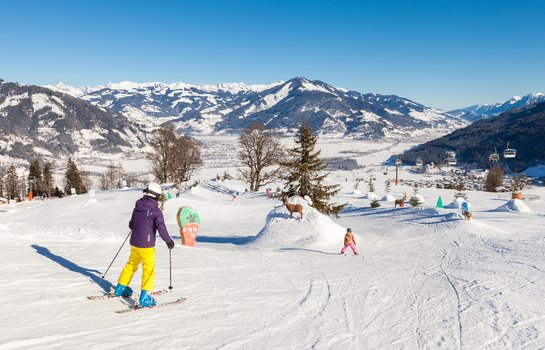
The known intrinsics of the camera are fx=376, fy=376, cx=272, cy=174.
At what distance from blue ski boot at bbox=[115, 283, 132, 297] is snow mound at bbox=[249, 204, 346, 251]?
9682mm

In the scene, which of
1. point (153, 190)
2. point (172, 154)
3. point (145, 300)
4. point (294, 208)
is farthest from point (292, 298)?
point (172, 154)

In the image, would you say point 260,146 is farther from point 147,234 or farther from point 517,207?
point 147,234

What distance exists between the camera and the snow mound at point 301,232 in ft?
53.2

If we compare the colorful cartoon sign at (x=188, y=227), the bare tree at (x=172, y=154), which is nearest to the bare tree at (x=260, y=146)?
the bare tree at (x=172, y=154)

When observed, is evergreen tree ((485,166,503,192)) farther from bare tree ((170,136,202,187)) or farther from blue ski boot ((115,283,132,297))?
blue ski boot ((115,283,132,297))

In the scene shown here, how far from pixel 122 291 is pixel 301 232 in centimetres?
1106

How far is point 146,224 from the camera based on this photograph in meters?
6.42

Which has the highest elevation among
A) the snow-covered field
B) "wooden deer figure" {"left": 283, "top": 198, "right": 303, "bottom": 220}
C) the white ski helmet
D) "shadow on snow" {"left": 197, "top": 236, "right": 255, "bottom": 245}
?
the white ski helmet

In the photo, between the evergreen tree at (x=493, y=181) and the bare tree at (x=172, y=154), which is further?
the evergreen tree at (x=493, y=181)

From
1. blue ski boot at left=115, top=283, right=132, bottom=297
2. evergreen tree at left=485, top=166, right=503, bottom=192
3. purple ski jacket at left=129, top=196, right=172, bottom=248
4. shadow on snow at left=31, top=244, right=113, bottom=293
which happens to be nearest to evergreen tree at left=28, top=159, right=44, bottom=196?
shadow on snow at left=31, top=244, right=113, bottom=293

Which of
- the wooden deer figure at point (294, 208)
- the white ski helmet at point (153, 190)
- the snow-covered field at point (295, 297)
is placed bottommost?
the snow-covered field at point (295, 297)

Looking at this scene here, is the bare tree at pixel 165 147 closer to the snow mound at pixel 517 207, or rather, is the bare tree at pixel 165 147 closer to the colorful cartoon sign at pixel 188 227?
the colorful cartoon sign at pixel 188 227

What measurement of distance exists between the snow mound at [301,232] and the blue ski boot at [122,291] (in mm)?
9682

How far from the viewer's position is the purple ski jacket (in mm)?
6387
